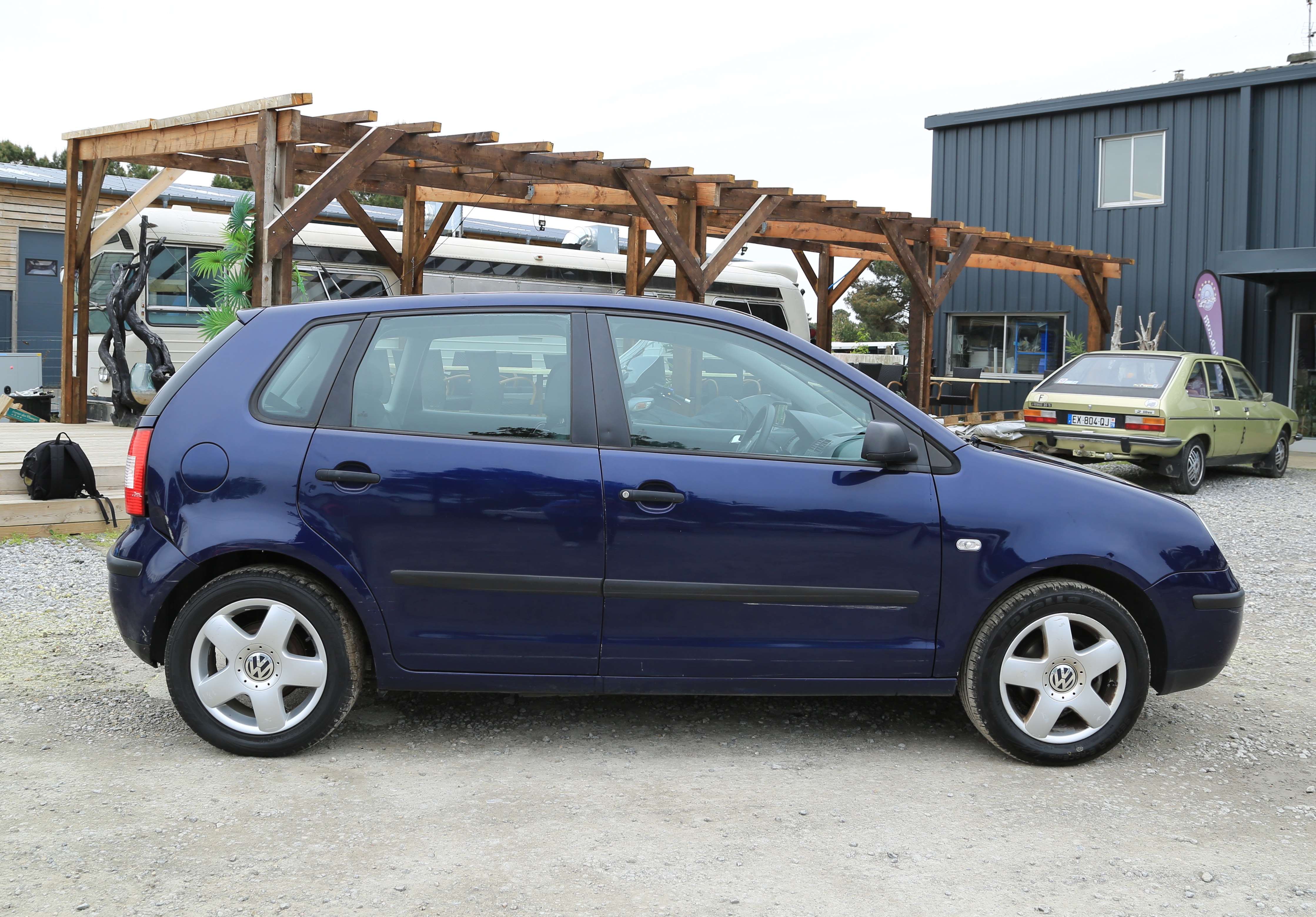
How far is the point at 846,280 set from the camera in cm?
2138

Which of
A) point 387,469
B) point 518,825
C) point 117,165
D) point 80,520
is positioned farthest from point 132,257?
→ point 117,165

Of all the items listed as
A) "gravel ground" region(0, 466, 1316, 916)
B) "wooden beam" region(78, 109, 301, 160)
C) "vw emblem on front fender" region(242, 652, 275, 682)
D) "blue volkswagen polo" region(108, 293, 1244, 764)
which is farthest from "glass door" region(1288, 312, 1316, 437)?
"vw emblem on front fender" region(242, 652, 275, 682)

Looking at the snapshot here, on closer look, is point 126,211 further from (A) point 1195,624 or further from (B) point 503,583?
(A) point 1195,624

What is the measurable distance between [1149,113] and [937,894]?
2061cm

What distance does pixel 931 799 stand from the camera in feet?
12.0

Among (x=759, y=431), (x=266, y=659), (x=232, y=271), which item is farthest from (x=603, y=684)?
(x=232, y=271)

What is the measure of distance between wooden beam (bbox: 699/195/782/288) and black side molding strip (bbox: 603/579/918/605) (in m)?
9.02

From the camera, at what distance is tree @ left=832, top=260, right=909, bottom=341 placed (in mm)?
55562

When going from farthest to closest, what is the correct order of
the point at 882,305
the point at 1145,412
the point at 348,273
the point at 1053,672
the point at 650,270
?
the point at 882,305 → the point at 650,270 → the point at 348,273 → the point at 1145,412 → the point at 1053,672

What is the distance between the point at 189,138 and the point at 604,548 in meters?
9.54

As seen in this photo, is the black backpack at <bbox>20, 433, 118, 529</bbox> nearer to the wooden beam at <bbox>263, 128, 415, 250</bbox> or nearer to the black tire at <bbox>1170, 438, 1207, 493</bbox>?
the wooden beam at <bbox>263, 128, 415, 250</bbox>

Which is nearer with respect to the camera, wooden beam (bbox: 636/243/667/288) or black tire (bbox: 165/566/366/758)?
black tire (bbox: 165/566/366/758)

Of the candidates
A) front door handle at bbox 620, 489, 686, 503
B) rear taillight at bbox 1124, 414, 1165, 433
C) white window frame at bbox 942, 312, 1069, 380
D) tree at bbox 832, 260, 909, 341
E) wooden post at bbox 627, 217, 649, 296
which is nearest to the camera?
front door handle at bbox 620, 489, 686, 503

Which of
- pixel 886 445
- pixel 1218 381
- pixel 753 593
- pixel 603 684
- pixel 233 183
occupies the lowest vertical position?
pixel 603 684
